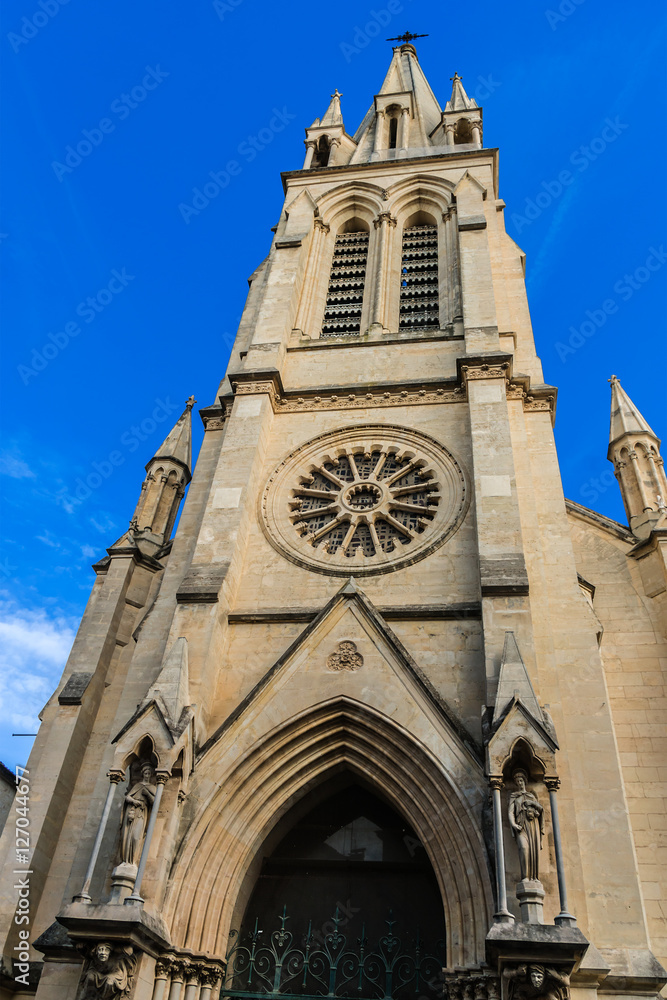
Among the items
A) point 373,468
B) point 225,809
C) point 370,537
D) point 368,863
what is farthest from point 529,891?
point 373,468

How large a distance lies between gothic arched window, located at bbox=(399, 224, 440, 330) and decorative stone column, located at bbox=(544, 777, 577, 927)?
11.5m

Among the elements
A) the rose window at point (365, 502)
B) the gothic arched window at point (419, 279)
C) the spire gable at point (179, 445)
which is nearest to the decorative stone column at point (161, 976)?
the rose window at point (365, 502)

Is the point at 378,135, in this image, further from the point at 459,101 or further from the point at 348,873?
the point at 348,873

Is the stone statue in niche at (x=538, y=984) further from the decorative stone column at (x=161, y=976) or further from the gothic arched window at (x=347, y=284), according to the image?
the gothic arched window at (x=347, y=284)

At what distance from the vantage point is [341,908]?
1035 cm

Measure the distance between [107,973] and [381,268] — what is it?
53.4ft

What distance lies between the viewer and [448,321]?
17.8m

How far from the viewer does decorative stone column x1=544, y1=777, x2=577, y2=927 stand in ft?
25.8

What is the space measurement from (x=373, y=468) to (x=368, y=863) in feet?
23.3

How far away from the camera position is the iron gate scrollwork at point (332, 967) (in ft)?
31.3

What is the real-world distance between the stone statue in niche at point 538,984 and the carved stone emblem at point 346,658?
4337mm

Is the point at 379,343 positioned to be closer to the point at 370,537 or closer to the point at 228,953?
the point at 370,537

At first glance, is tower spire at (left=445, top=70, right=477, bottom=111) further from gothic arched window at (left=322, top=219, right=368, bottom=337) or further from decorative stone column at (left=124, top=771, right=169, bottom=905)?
decorative stone column at (left=124, top=771, right=169, bottom=905)

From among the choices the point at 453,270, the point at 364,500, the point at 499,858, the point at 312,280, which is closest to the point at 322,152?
the point at 312,280
